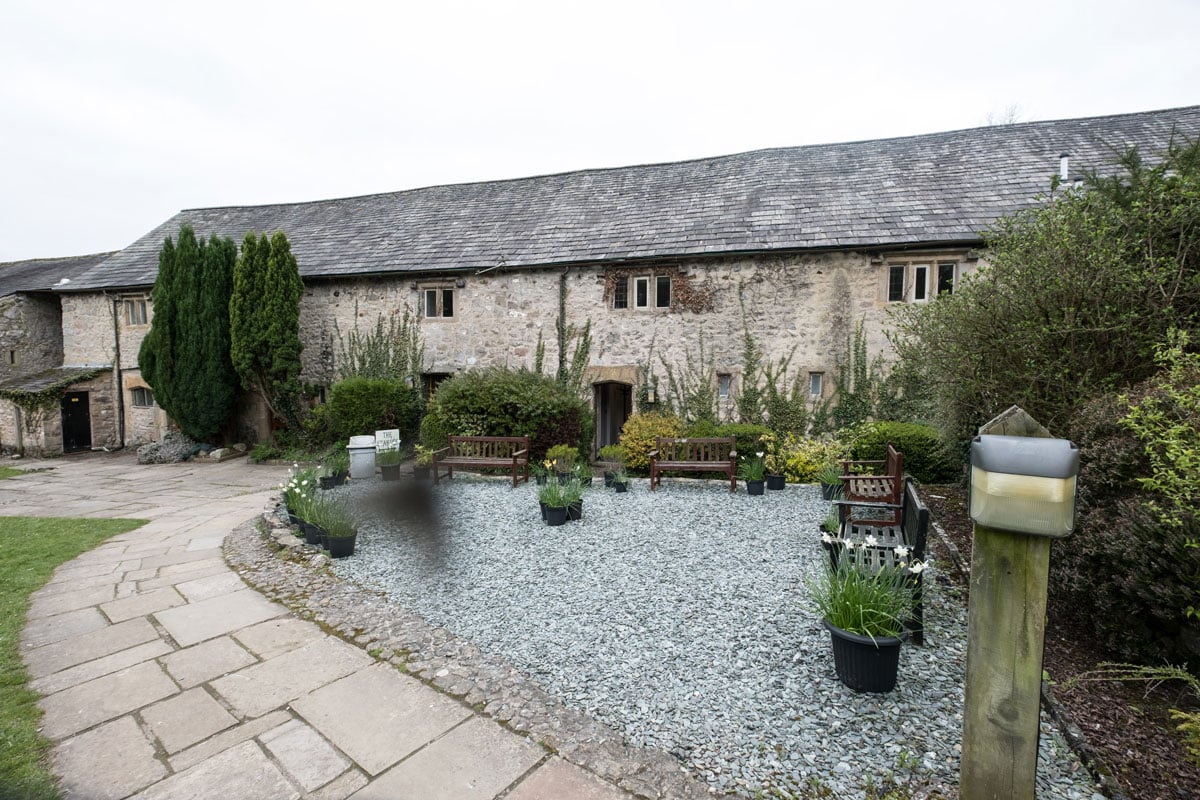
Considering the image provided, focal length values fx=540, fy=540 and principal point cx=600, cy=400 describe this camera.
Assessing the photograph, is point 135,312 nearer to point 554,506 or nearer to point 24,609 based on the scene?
point 24,609

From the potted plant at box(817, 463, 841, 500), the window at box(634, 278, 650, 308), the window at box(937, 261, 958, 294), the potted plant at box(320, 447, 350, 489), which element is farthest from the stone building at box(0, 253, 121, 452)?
the window at box(937, 261, 958, 294)

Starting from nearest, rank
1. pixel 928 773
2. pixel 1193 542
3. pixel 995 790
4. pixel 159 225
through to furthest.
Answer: pixel 995 790
pixel 928 773
pixel 1193 542
pixel 159 225

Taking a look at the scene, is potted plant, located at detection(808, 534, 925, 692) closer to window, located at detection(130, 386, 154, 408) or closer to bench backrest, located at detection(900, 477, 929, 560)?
bench backrest, located at detection(900, 477, 929, 560)

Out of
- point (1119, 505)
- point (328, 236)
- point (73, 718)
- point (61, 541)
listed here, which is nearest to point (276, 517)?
point (61, 541)

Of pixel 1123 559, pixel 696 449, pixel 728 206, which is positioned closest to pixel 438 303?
pixel 728 206

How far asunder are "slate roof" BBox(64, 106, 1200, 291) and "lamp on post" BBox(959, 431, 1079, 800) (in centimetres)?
919

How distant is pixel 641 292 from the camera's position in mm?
12188

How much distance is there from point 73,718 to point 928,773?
444cm

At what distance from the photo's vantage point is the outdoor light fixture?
5.88ft

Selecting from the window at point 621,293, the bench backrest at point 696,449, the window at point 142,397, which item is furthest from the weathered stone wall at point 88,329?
the bench backrest at point 696,449

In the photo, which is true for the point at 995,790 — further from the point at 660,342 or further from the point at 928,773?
the point at 660,342

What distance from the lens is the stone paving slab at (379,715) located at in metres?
2.70

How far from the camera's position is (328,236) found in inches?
633

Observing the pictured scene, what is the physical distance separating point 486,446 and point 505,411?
87cm
